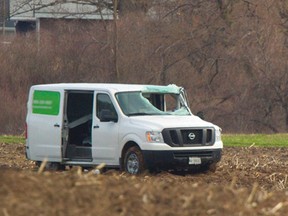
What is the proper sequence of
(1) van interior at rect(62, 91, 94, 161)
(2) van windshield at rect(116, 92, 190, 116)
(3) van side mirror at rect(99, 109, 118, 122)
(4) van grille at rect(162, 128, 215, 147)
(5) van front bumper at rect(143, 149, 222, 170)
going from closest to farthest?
(5) van front bumper at rect(143, 149, 222, 170) → (4) van grille at rect(162, 128, 215, 147) → (3) van side mirror at rect(99, 109, 118, 122) → (2) van windshield at rect(116, 92, 190, 116) → (1) van interior at rect(62, 91, 94, 161)

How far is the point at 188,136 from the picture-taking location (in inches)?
699

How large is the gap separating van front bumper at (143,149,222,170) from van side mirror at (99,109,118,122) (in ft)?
3.99

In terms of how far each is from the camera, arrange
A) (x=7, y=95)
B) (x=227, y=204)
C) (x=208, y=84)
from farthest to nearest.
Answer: (x=208, y=84) < (x=7, y=95) < (x=227, y=204)

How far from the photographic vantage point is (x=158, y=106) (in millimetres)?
19312

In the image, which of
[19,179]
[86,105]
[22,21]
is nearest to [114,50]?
[22,21]

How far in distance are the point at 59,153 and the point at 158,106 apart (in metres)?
2.26

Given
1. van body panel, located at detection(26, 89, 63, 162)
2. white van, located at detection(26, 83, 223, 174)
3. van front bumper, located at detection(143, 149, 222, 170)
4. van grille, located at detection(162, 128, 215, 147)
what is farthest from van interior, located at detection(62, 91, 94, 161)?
van grille, located at detection(162, 128, 215, 147)

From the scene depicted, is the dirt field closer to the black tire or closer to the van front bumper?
the van front bumper

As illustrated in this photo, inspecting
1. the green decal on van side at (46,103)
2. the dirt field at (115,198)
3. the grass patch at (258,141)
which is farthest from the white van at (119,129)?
the dirt field at (115,198)

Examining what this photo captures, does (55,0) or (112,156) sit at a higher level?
(55,0)

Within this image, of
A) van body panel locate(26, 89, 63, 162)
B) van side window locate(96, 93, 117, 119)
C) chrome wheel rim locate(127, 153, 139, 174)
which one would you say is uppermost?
van side window locate(96, 93, 117, 119)

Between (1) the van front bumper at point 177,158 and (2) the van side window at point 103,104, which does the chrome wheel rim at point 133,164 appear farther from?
(2) the van side window at point 103,104

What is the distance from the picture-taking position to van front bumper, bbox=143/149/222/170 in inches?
683

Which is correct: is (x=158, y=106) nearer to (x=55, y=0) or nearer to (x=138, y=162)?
(x=138, y=162)
